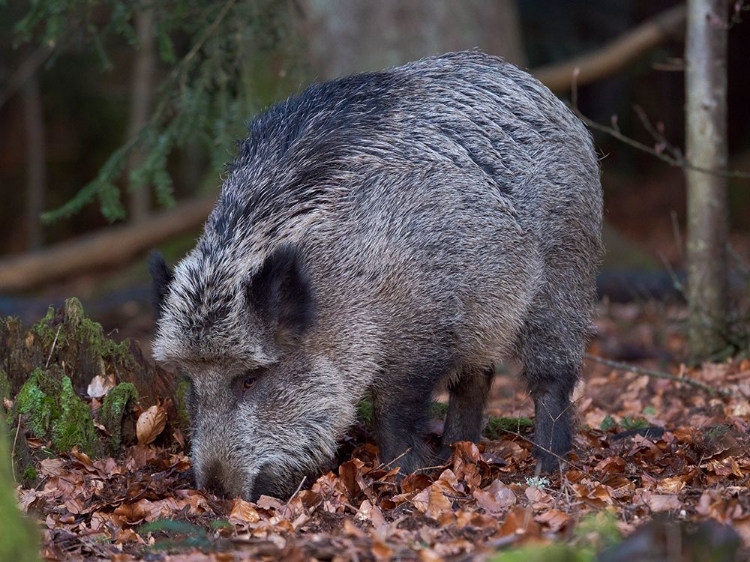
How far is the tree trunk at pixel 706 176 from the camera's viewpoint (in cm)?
769

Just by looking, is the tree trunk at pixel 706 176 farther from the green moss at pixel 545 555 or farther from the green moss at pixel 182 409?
A: the green moss at pixel 545 555

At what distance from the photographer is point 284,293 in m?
5.05

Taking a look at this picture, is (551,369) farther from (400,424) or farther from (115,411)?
(115,411)

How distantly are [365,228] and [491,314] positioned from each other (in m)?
0.90

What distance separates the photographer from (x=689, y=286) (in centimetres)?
806

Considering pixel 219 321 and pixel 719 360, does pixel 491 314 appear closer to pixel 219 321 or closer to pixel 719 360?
pixel 219 321

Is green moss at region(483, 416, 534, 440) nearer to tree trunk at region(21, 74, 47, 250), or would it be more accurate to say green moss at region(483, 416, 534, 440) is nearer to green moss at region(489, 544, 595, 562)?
green moss at region(489, 544, 595, 562)

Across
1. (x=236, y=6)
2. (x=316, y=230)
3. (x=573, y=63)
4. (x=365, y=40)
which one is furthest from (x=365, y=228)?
(x=573, y=63)

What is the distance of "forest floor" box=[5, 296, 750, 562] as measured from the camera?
3.57 metres

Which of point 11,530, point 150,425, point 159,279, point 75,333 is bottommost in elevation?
point 150,425

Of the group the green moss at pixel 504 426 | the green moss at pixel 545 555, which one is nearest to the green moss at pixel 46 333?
the green moss at pixel 504 426

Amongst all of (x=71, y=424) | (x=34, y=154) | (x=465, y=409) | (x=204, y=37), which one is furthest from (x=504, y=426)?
(x=34, y=154)

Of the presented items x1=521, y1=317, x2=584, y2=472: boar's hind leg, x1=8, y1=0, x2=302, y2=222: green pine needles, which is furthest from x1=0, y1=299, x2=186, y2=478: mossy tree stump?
x1=8, y1=0, x2=302, y2=222: green pine needles

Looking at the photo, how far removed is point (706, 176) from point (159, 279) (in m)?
4.54
